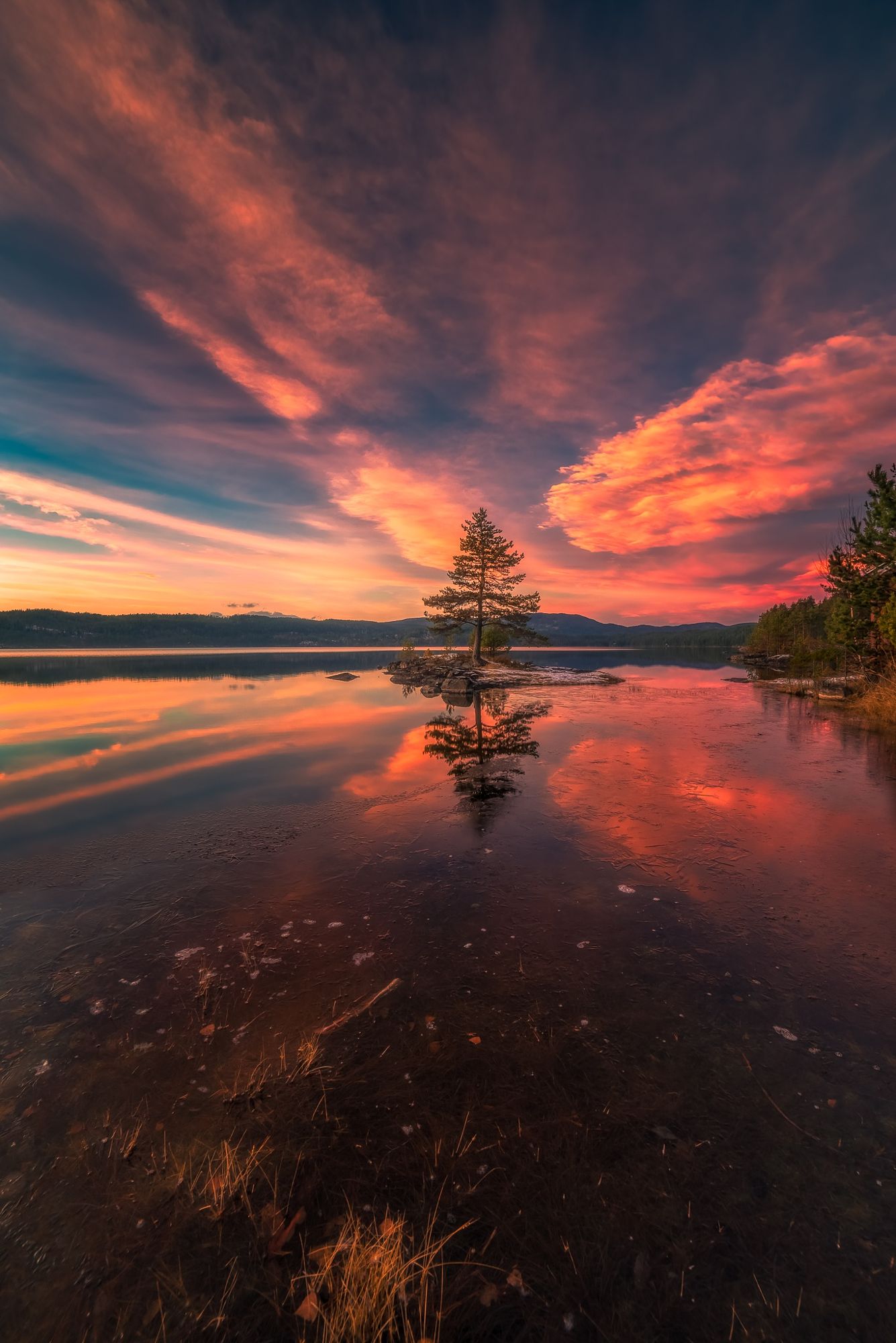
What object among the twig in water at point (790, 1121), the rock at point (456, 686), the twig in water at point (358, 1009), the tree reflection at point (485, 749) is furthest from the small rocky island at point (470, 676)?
the twig in water at point (790, 1121)

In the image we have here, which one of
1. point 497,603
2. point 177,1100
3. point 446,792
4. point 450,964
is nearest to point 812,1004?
point 450,964

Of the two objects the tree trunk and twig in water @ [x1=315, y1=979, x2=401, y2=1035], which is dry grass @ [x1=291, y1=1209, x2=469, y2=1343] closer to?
twig in water @ [x1=315, y1=979, x2=401, y2=1035]

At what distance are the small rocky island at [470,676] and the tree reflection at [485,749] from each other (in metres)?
7.73

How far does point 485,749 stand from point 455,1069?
38.9ft

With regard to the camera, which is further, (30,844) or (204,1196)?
(30,844)

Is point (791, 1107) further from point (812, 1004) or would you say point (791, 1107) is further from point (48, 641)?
point (48, 641)

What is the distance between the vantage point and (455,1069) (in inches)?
157

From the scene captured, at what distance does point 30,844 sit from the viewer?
27.8 ft

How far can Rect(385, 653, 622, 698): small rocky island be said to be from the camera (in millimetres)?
33875

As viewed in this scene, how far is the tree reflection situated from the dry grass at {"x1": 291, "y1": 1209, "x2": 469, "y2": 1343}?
6.29 meters

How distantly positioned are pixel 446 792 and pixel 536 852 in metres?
3.56

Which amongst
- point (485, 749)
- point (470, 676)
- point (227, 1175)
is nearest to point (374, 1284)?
point (227, 1175)

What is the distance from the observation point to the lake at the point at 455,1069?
2641 mm

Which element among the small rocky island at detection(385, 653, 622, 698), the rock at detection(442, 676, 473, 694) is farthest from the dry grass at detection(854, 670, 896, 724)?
the rock at detection(442, 676, 473, 694)
